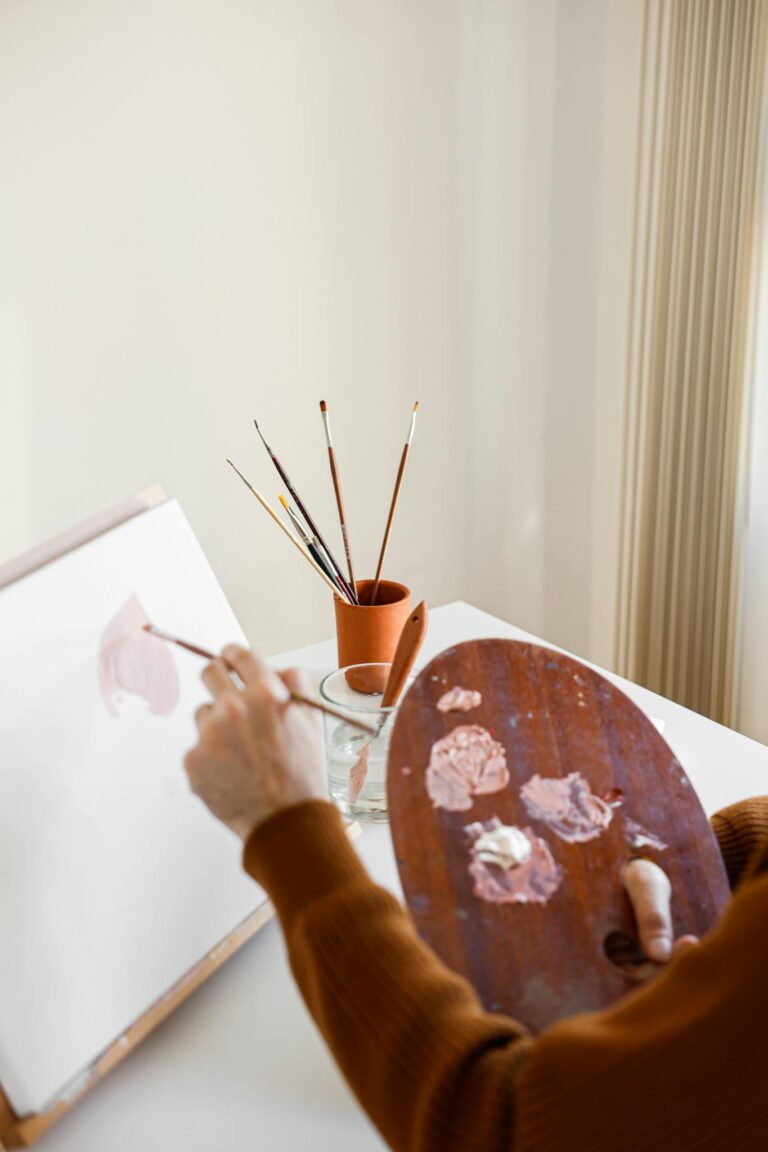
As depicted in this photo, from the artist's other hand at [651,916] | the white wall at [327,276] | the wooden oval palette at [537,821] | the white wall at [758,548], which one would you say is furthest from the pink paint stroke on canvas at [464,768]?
the white wall at [758,548]

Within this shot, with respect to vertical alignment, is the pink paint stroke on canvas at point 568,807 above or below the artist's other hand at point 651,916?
above

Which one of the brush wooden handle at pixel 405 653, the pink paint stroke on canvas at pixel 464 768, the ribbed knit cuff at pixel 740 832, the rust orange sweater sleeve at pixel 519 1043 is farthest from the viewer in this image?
the brush wooden handle at pixel 405 653

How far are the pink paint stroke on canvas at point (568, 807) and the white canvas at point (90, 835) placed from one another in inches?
10.0

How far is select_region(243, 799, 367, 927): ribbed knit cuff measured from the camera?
60 cm

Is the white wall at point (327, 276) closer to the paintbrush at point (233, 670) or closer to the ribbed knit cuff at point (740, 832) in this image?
the paintbrush at point (233, 670)

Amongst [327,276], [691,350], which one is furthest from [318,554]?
[691,350]

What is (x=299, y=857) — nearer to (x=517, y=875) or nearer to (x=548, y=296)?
(x=517, y=875)

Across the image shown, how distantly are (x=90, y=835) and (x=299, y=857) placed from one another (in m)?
0.21

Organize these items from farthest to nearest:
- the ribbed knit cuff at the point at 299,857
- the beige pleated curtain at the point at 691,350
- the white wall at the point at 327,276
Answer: the beige pleated curtain at the point at 691,350 < the white wall at the point at 327,276 < the ribbed knit cuff at the point at 299,857

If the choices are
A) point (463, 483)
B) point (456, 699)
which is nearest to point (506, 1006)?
point (456, 699)

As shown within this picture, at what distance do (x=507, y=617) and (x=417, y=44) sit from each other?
1.09 metres

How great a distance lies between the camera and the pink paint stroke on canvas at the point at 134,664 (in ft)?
2.56

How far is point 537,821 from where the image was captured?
2.34 feet

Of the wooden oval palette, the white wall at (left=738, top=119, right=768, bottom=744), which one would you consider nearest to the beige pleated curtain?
the white wall at (left=738, top=119, right=768, bottom=744)
